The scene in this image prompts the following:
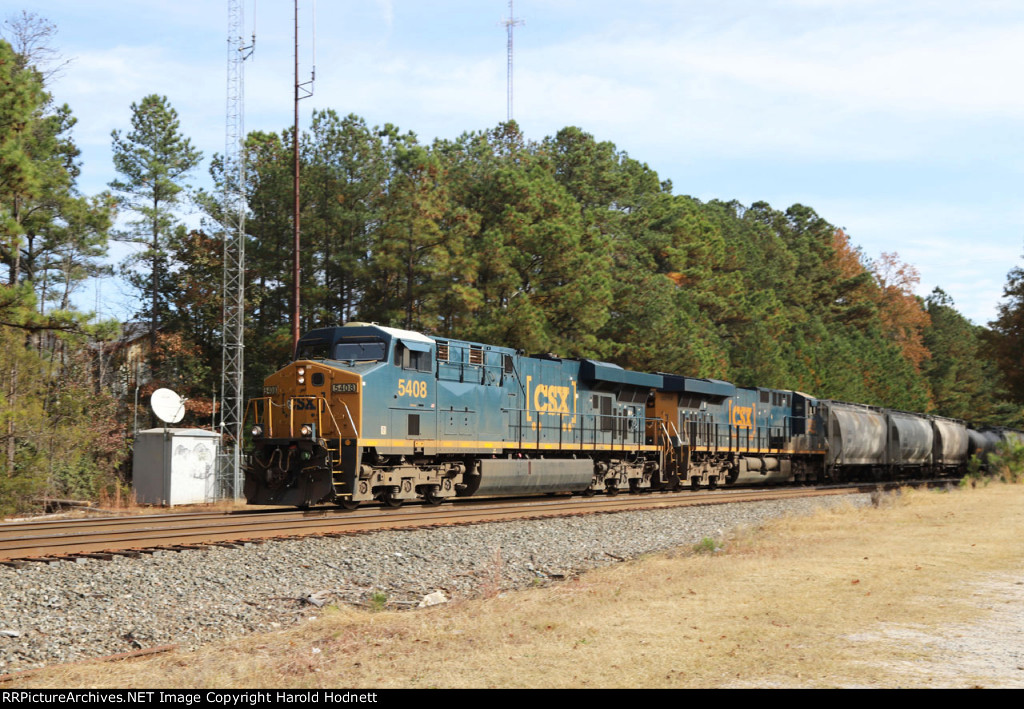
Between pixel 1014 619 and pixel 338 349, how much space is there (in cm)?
1375

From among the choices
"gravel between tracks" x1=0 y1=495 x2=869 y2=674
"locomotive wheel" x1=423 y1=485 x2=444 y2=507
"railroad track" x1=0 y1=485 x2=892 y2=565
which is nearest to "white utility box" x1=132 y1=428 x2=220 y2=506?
"railroad track" x1=0 y1=485 x2=892 y2=565

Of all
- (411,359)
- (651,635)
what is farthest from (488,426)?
(651,635)

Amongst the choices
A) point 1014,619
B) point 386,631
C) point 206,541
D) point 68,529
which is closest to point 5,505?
point 68,529

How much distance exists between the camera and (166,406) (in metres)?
25.3

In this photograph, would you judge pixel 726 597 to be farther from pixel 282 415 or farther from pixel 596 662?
pixel 282 415

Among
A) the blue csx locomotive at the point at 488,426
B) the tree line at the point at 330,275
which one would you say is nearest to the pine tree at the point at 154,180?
the tree line at the point at 330,275

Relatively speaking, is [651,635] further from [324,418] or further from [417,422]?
[417,422]

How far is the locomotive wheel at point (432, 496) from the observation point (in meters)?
20.2

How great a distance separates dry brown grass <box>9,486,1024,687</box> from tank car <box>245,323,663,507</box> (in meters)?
6.90

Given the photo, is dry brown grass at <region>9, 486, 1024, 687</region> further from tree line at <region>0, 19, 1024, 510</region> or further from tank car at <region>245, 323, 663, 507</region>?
tree line at <region>0, 19, 1024, 510</region>

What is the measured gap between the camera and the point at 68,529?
14.9 m

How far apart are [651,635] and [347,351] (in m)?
12.3

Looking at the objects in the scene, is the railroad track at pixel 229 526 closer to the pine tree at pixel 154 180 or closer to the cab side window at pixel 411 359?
the cab side window at pixel 411 359

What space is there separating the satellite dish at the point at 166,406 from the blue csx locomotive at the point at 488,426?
695cm
